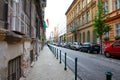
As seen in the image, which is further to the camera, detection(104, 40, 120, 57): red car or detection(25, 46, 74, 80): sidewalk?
detection(104, 40, 120, 57): red car

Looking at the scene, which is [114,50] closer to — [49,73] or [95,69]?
[95,69]

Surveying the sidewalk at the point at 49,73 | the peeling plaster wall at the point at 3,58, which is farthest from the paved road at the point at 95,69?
the peeling plaster wall at the point at 3,58

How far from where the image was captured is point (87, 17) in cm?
4134

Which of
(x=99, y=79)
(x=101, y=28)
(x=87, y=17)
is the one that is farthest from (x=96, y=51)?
(x=99, y=79)

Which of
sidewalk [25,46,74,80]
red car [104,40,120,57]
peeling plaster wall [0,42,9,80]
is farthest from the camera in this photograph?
red car [104,40,120,57]

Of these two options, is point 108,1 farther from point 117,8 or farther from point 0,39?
point 0,39

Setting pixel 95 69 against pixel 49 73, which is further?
pixel 95 69

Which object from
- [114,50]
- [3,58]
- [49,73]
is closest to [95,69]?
[49,73]

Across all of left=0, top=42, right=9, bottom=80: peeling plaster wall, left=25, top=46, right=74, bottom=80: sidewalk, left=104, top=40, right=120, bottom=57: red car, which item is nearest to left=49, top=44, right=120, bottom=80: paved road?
left=25, top=46, right=74, bottom=80: sidewalk

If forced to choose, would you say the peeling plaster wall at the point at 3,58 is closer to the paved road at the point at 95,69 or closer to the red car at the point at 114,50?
the paved road at the point at 95,69

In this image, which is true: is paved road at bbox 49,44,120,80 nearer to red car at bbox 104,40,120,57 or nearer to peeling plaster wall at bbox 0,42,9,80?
red car at bbox 104,40,120,57

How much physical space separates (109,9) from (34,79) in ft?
76.4

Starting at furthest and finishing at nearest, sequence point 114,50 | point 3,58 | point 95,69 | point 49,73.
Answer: point 114,50
point 95,69
point 49,73
point 3,58

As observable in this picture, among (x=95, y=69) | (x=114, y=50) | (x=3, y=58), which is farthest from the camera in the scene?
(x=114, y=50)
